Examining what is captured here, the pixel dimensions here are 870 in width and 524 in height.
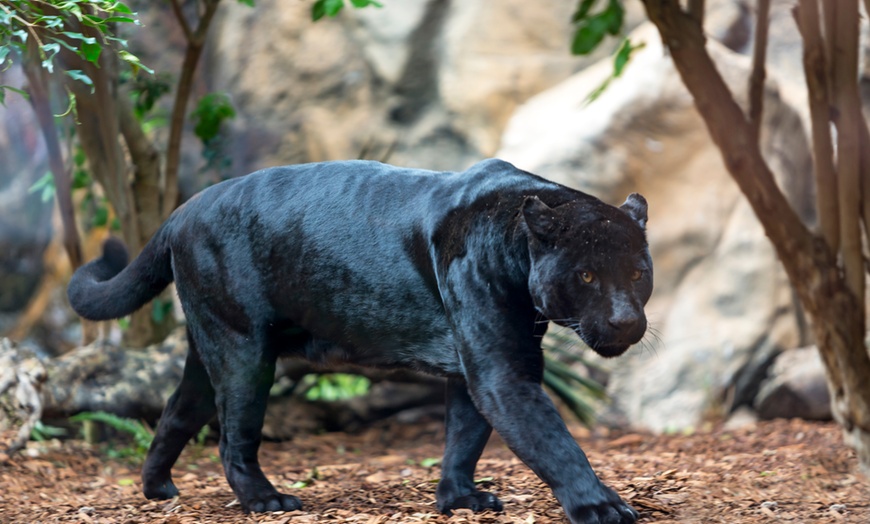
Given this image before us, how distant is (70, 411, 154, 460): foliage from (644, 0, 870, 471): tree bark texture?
3.33 meters

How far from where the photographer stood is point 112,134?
215 inches

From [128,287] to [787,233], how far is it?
2.91 meters

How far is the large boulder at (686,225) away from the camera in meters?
7.34

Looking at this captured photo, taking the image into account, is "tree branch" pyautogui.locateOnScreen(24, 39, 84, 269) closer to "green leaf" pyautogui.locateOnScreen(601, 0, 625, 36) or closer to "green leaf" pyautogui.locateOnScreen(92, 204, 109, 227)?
Answer: "green leaf" pyautogui.locateOnScreen(92, 204, 109, 227)

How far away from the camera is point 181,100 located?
572 cm

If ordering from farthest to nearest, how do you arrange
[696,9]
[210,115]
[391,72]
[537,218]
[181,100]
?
[391,72] → [210,115] → [181,100] → [696,9] → [537,218]

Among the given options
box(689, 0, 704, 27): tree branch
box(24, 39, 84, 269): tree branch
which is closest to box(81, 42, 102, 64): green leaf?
box(24, 39, 84, 269): tree branch

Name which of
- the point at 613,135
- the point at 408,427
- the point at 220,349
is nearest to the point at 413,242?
the point at 220,349

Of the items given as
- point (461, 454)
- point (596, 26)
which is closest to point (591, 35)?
point (596, 26)

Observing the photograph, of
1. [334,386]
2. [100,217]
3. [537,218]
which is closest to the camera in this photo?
[537,218]

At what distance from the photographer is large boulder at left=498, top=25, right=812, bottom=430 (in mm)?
7336

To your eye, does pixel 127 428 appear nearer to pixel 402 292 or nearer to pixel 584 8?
pixel 402 292

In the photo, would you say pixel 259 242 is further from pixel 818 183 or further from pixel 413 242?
pixel 818 183

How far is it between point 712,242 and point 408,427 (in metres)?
2.90
